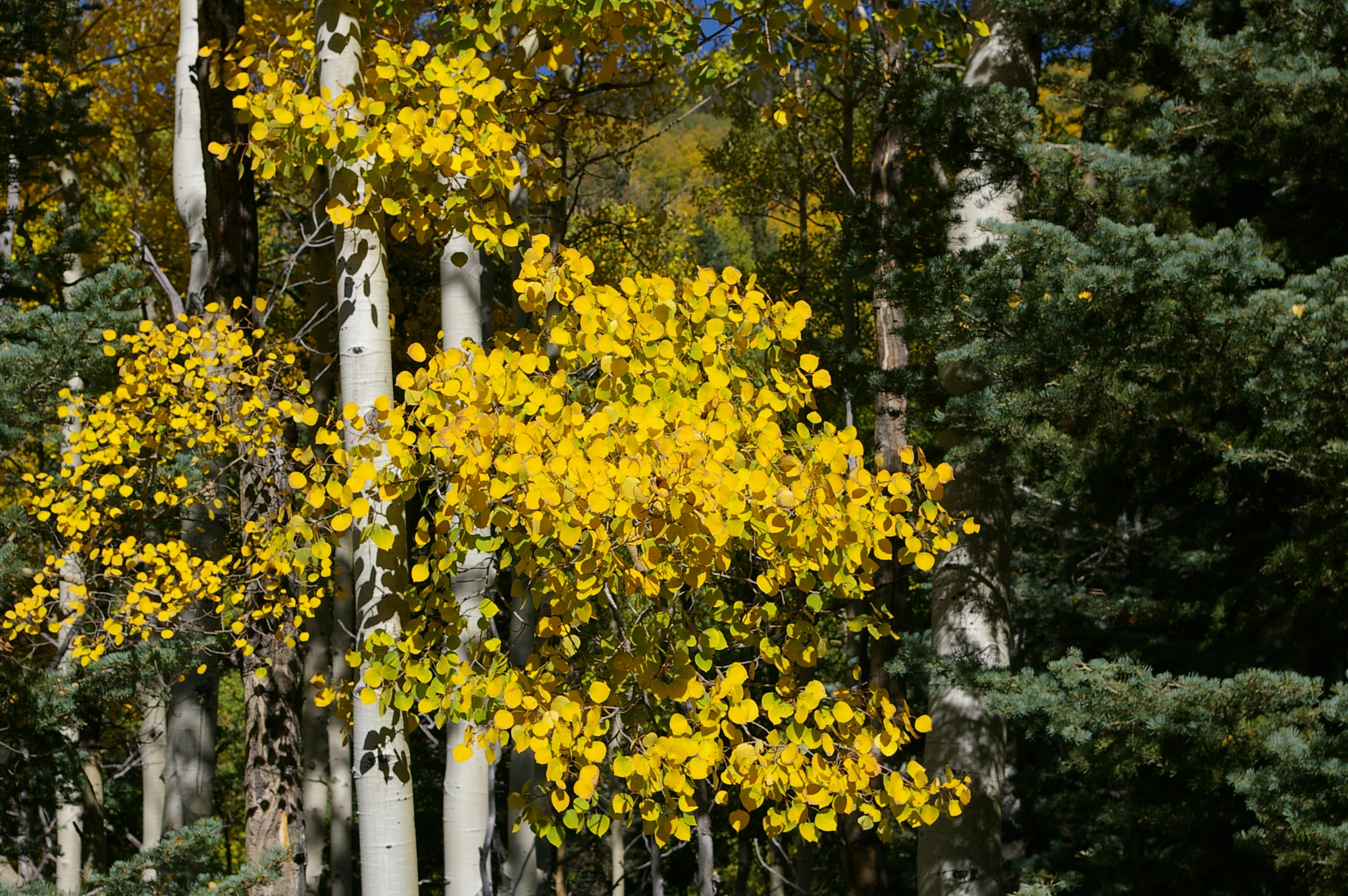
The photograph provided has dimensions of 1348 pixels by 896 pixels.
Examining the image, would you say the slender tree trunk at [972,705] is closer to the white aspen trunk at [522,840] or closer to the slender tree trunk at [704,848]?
the slender tree trunk at [704,848]

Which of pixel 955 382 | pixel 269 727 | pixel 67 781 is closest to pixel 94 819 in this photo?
pixel 67 781

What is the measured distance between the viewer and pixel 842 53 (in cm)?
412

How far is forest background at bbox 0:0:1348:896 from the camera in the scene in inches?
117

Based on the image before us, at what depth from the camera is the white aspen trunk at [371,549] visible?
252 cm

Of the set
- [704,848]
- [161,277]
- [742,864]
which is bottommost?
[742,864]

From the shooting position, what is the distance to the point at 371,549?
100 inches

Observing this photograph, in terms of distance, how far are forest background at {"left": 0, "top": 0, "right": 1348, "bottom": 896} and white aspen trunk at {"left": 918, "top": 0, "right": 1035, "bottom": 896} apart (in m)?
0.02

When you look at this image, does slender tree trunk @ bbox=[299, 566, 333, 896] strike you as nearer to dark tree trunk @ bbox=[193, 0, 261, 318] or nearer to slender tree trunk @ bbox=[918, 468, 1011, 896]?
dark tree trunk @ bbox=[193, 0, 261, 318]

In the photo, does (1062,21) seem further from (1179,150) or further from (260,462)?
(260,462)

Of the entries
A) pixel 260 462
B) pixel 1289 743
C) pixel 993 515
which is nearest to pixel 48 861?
pixel 260 462

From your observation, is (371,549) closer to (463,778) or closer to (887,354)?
(463,778)

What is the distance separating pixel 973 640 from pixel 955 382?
120 centimetres

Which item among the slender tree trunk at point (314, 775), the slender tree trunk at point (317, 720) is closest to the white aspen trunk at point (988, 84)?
the slender tree trunk at point (317, 720)

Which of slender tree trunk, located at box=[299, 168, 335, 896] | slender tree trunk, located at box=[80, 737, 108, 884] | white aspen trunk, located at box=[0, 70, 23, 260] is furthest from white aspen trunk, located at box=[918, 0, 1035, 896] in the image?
slender tree trunk, located at box=[80, 737, 108, 884]
